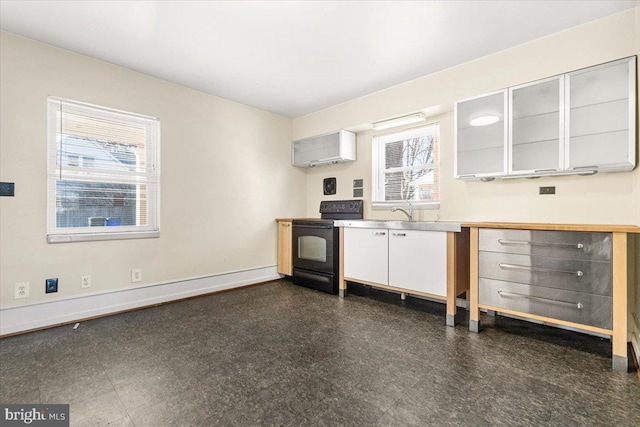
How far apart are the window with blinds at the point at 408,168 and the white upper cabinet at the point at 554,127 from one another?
1.85 ft

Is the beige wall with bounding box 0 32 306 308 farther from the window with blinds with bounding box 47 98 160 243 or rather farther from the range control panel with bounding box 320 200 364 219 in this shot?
the range control panel with bounding box 320 200 364 219

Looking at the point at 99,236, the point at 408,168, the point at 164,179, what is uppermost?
the point at 408,168

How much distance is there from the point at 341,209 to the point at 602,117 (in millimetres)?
2715

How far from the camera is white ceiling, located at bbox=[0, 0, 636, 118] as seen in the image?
210 cm

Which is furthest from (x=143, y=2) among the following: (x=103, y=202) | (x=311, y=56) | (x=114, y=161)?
(x=103, y=202)

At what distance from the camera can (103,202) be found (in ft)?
9.57

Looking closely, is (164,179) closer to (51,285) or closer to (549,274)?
(51,285)

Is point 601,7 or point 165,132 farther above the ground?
point 601,7

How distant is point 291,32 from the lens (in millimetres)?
2396

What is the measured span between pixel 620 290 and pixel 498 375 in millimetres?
982

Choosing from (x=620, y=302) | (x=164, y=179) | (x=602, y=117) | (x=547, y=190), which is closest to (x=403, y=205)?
(x=547, y=190)

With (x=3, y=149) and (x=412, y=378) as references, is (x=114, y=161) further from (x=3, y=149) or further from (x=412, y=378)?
(x=412, y=378)

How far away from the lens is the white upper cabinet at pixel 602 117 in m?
2.01

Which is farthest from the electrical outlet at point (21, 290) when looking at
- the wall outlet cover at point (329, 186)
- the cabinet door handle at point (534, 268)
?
the cabinet door handle at point (534, 268)
